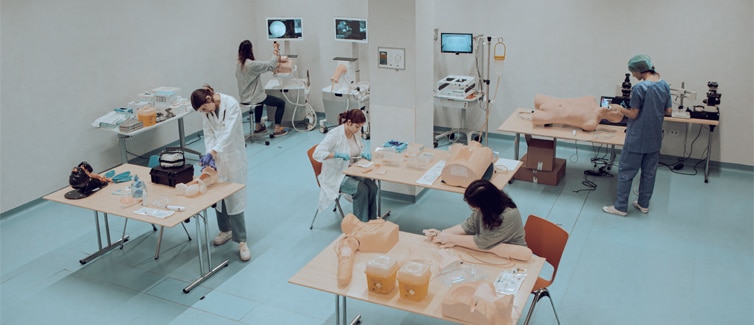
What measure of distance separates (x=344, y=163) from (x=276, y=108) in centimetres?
→ 349

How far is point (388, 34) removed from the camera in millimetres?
5949

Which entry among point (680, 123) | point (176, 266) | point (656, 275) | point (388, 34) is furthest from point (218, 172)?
point (680, 123)

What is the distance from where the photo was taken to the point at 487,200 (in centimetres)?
366

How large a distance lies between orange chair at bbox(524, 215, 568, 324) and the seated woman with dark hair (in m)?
0.24

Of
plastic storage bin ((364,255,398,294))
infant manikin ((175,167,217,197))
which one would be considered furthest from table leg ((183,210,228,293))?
plastic storage bin ((364,255,398,294))

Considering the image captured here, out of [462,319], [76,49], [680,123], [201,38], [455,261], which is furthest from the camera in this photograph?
[201,38]

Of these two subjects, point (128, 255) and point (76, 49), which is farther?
point (76, 49)

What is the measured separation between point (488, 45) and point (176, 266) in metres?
4.57

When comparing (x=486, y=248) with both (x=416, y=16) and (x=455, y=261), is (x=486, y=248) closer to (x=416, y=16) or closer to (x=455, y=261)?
(x=455, y=261)

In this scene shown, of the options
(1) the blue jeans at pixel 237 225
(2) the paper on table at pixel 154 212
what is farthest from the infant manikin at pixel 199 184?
(1) the blue jeans at pixel 237 225

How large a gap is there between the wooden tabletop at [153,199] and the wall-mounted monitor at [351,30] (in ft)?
12.4

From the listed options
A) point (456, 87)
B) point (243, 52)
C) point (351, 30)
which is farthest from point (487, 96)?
point (243, 52)

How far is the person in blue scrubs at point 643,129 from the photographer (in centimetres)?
556

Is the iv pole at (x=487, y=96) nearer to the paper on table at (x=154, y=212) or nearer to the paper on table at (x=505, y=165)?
the paper on table at (x=505, y=165)
